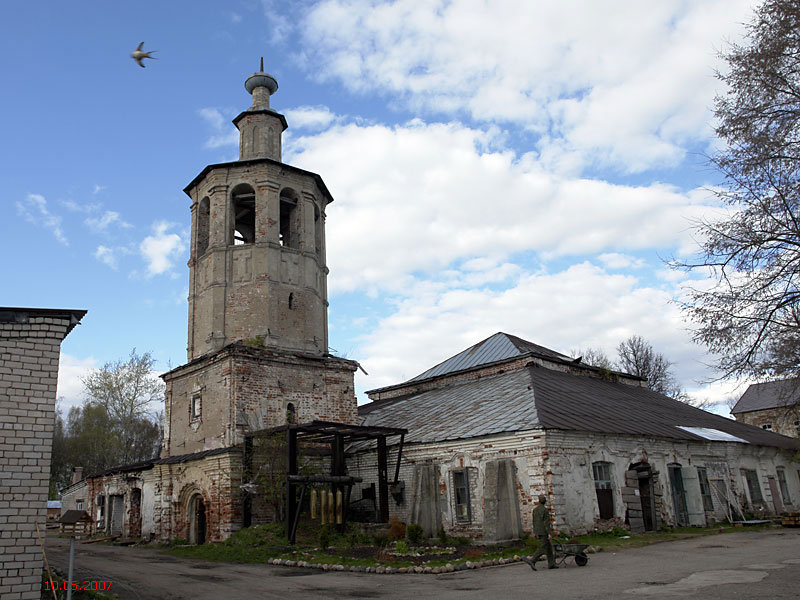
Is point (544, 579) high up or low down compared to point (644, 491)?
down

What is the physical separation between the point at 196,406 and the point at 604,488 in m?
12.4

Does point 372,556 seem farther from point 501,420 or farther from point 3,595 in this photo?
point 3,595

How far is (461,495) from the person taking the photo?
54.8 feet

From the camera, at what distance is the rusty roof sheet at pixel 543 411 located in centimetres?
1680

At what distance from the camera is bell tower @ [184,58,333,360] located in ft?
64.3

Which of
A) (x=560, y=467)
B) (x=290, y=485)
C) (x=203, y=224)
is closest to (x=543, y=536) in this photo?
(x=560, y=467)

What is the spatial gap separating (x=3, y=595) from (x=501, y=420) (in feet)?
38.1

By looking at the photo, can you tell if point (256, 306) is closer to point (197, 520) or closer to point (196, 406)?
point (196, 406)

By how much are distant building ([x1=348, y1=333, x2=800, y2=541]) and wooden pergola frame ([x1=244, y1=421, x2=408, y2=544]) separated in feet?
1.69

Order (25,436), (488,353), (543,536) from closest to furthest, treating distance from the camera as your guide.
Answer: (25,436)
(543,536)
(488,353)

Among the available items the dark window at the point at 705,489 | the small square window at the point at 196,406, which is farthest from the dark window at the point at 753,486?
the small square window at the point at 196,406

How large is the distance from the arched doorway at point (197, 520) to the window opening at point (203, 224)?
7.89 m

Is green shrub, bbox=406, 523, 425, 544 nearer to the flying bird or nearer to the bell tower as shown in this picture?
the bell tower

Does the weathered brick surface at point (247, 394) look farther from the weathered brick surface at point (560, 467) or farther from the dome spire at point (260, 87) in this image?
the dome spire at point (260, 87)
